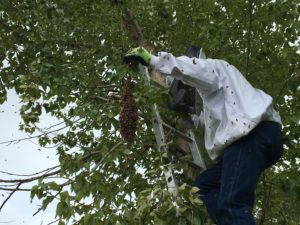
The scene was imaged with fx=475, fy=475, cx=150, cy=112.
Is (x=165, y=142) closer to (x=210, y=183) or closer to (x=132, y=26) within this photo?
(x=210, y=183)

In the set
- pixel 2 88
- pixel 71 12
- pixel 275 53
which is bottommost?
pixel 275 53

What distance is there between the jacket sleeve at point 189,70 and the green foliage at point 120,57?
37 cm

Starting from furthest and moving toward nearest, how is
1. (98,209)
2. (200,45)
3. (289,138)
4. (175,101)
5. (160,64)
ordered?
(200,45), (289,138), (175,101), (160,64), (98,209)

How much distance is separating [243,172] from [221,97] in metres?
0.73

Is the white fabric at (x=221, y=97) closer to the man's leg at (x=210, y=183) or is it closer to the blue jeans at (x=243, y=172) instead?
the blue jeans at (x=243, y=172)

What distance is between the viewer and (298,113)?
500 centimetres

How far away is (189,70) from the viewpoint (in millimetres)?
3850

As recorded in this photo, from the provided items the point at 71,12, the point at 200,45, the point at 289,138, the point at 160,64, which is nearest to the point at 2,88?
the point at 71,12

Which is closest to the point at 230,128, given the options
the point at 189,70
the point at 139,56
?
the point at 189,70

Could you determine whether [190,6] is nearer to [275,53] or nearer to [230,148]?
[275,53]

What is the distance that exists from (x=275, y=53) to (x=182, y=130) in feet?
5.89

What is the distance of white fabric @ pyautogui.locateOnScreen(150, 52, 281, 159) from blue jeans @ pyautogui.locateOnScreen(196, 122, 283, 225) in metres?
0.10

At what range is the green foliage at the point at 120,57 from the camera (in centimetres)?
499

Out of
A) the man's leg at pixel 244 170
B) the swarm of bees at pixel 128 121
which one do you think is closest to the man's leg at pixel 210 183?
the man's leg at pixel 244 170
